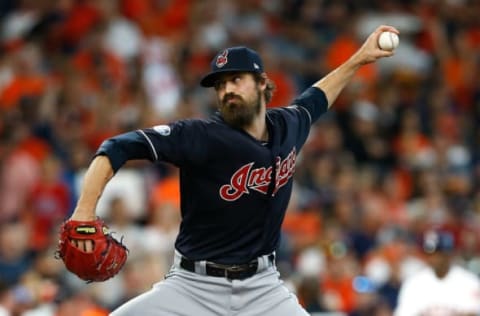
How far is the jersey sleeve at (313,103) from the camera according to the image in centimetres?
663

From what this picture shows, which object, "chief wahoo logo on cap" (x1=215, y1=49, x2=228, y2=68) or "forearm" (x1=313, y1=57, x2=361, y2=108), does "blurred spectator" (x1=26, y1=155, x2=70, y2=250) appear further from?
"chief wahoo logo on cap" (x1=215, y1=49, x2=228, y2=68)

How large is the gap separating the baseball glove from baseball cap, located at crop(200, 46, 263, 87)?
906mm

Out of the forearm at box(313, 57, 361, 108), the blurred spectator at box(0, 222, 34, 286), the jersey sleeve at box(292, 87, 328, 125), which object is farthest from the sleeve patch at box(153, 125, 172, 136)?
the blurred spectator at box(0, 222, 34, 286)

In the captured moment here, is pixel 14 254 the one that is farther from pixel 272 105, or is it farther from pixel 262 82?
pixel 262 82

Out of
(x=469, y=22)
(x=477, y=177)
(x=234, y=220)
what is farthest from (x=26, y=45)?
(x=234, y=220)

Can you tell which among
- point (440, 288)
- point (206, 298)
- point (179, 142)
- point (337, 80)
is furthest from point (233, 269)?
point (440, 288)

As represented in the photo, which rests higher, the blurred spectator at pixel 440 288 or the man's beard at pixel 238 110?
the man's beard at pixel 238 110

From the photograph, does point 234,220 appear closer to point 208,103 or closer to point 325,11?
point 208,103

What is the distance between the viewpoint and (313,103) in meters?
6.70

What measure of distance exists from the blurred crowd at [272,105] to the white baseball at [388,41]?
2.80 metres

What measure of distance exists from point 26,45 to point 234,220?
653 cm

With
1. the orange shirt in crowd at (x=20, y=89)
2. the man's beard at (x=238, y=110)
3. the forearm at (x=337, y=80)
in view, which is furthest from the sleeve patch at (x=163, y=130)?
the orange shirt in crowd at (x=20, y=89)

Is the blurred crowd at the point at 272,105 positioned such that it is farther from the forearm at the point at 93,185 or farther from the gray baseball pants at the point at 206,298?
the forearm at the point at 93,185

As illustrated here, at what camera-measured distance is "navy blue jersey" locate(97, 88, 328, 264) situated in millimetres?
5828
